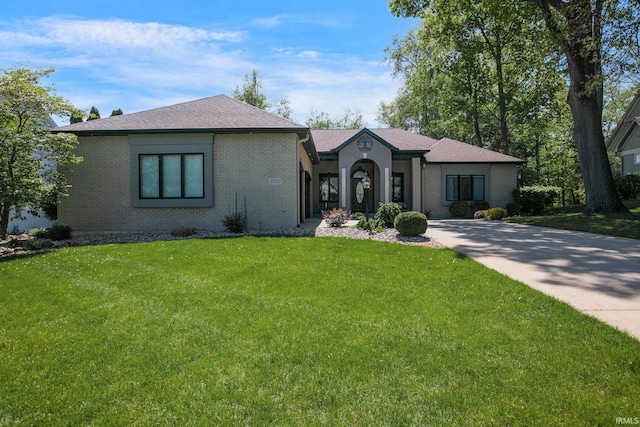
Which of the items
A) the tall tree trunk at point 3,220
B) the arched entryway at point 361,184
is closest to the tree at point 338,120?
the arched entryway at point 361,184

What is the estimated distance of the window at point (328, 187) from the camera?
2211 centimetres

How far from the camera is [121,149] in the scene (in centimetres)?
1340

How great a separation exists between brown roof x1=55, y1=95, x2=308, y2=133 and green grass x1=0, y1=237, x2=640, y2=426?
307 inches

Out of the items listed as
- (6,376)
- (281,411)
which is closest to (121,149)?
(6,376)

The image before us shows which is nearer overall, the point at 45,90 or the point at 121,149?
the point at 45,90

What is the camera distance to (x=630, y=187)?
20516 millimetres

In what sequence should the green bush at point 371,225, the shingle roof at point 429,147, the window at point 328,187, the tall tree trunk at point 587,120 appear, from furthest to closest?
the window at point 328,187 < the shingle roof at point 429,147 < the tall tree trunk at point 587,120 < the green bush at point 371,225

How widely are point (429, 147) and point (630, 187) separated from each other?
1086 cm

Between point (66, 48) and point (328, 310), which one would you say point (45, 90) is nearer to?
point (66, 48)

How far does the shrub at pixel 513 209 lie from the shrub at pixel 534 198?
→ 2.50 feet

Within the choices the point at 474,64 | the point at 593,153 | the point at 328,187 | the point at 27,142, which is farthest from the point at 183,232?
the point at 474,64

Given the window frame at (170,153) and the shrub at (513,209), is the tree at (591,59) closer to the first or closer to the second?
the shrub at (513,209)

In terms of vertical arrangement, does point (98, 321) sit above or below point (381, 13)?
A: below

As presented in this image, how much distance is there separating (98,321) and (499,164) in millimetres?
21930
